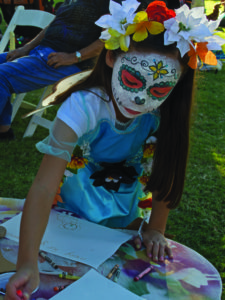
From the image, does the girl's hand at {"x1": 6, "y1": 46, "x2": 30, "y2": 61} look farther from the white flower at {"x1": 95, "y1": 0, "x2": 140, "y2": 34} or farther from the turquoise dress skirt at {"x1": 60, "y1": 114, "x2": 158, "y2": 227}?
the white flower at {"x1": 95, "y1": 0, "x2": 140, "y2": 34}

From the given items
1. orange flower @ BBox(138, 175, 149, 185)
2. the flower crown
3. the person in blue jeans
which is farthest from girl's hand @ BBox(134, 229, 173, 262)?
the person in blue jeans

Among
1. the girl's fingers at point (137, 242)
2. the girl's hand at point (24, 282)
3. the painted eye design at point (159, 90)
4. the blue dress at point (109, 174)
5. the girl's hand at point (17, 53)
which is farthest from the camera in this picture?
the girl's hand at point (17, 53)

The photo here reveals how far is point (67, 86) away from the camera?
54.7 inches

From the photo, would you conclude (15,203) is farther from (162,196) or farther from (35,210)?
(162,196)

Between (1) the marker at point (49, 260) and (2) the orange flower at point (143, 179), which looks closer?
(1) the marker at point (49, 260)

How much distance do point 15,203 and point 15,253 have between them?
0.29 metres

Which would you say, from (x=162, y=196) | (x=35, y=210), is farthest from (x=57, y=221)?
(x=162, y=196)

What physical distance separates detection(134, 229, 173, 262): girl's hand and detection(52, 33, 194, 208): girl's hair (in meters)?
0.13

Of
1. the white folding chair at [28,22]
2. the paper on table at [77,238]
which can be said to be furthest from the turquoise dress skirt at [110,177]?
the white folding chair at [28,22]

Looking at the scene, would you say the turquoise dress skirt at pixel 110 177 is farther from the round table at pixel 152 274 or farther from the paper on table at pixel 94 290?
the paper on table at pixel 94 290

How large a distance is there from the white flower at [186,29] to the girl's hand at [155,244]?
24.5 inches

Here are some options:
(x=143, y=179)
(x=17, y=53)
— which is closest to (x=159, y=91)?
(x=143, y=179)

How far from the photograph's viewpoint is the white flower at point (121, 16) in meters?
1.10

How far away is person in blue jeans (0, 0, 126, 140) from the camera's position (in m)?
2.47
